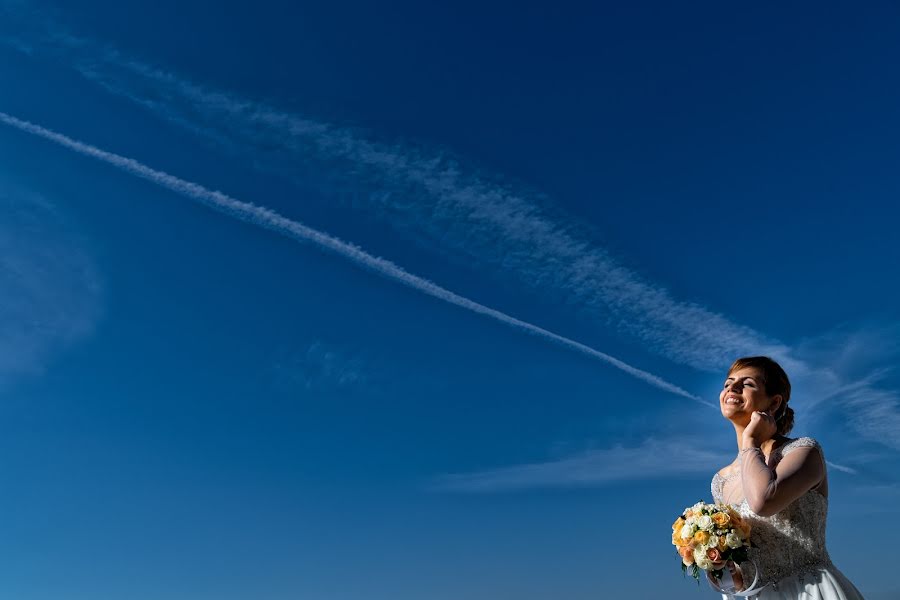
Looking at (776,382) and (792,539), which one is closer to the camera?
(792,539)

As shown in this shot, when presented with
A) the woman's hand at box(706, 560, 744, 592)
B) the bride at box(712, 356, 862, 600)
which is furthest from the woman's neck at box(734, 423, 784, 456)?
the woman's hand at box(706, 560, 744, 592)

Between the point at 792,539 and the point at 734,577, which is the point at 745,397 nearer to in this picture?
the point at 792,539

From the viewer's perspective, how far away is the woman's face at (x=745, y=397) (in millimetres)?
9023

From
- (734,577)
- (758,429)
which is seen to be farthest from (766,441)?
(734,577)

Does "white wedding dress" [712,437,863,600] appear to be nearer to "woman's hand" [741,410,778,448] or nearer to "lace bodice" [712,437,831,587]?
"lace bodice" [712,437,831,587]

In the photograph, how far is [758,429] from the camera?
8688 millimetres

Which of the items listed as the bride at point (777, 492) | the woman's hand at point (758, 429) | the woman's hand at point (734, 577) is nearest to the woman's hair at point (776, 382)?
the bride at point (777, 492)

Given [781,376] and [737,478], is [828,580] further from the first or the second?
[781,376]

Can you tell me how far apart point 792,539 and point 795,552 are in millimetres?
144

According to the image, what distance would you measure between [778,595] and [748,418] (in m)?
1.98

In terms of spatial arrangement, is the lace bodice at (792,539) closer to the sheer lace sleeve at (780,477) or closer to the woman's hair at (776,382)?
the sheer lace sleeve at (780,477)

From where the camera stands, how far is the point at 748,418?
9102mm

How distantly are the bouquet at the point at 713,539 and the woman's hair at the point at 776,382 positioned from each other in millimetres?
1203

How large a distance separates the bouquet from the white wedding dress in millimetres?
238
